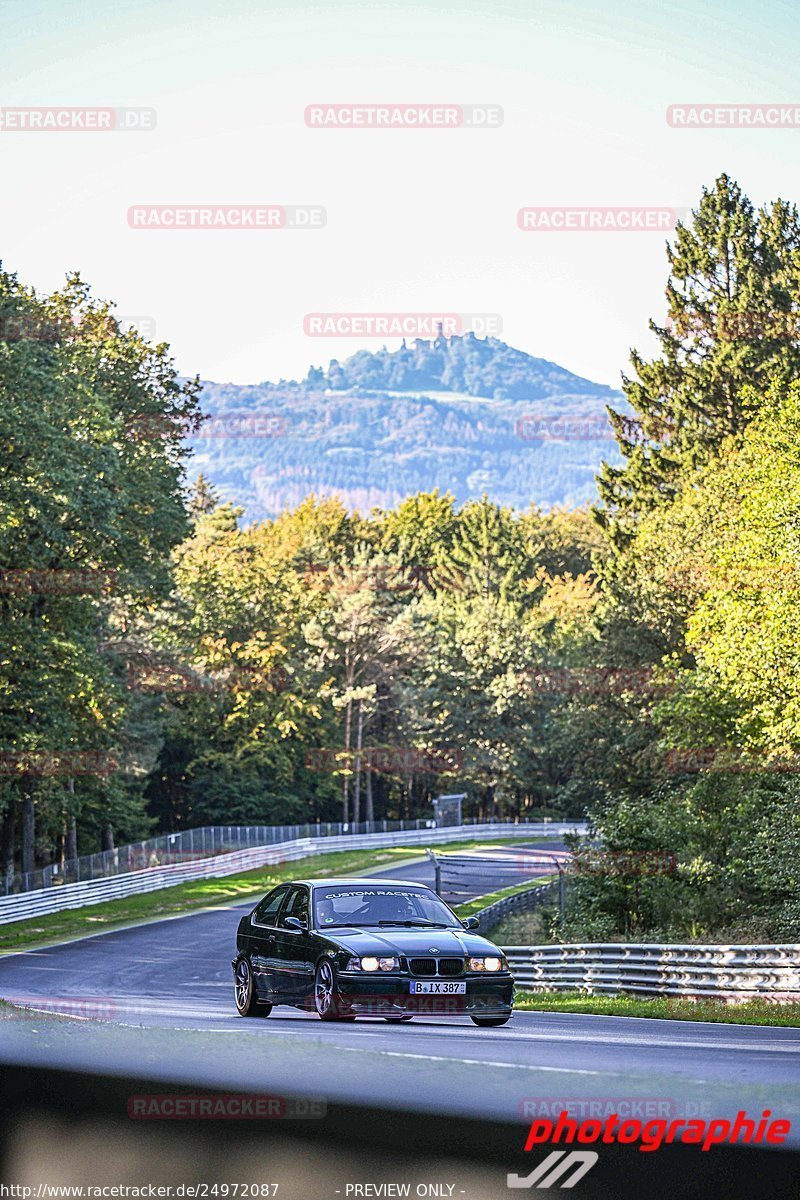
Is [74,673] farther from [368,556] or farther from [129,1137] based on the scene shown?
[368,556]

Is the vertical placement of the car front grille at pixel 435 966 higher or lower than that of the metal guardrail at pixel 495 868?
higher

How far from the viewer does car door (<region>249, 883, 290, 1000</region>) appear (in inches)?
621

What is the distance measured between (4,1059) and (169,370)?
5559cm

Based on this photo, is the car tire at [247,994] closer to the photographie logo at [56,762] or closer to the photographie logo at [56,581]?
the photographie logo at [56,581]

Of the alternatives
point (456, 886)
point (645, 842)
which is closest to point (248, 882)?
point (456, 886)

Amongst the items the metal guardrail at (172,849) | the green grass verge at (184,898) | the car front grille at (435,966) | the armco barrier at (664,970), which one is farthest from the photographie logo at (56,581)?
the car front grille at (435,966)

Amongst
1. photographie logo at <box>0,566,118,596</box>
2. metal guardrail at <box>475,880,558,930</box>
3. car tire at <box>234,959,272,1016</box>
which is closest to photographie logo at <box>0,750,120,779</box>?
photographie logo at <box>0,566,118,596</box>

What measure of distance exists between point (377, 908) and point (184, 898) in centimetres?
4743

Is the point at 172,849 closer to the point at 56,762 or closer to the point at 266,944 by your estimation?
the point at 56,762

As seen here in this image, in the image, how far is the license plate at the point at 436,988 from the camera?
47.1ft

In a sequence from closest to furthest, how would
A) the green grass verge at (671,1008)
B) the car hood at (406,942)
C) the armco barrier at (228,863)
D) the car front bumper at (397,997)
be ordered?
the car front bumper at (397,997), the car hood at (406,942), the green grass verge at (671,1008), the armco barrier at (228,863)

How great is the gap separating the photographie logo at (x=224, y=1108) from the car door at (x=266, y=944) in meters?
14.6

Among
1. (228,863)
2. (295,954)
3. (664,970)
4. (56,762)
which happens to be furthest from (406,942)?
(228,863)

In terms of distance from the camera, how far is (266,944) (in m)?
16.0
